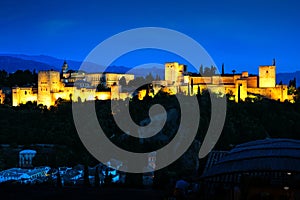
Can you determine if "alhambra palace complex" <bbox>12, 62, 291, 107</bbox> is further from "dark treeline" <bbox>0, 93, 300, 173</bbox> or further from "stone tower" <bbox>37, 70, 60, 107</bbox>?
"dark treeline" <bbox>0, 93, 300, 173</bbox>

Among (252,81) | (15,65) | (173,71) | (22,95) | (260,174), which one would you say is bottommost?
(260,174)

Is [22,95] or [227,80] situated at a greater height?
[227,80]

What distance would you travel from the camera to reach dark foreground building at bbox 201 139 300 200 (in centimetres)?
899

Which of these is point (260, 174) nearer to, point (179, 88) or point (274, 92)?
point (179, 88)

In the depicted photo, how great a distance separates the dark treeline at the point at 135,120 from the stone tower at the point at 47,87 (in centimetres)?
236

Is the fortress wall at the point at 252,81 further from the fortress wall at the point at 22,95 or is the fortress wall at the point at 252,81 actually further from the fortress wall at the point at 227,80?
the fortress wall at the point at 22,95

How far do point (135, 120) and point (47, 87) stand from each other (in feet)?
49.8

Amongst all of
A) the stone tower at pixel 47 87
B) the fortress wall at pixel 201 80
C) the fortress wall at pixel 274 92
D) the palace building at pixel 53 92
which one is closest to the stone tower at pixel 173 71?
the fortress wall at pixel 201 80

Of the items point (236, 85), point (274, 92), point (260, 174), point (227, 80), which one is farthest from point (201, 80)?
point (260, 174)

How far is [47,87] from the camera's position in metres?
50.2

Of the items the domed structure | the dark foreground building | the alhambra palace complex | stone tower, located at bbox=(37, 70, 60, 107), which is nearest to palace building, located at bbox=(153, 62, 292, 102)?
the alhambra palace complex

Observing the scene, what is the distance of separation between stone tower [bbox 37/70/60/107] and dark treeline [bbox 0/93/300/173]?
7.75 feet

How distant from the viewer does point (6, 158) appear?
34.9 meters

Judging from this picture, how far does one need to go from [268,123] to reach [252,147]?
3058cm
